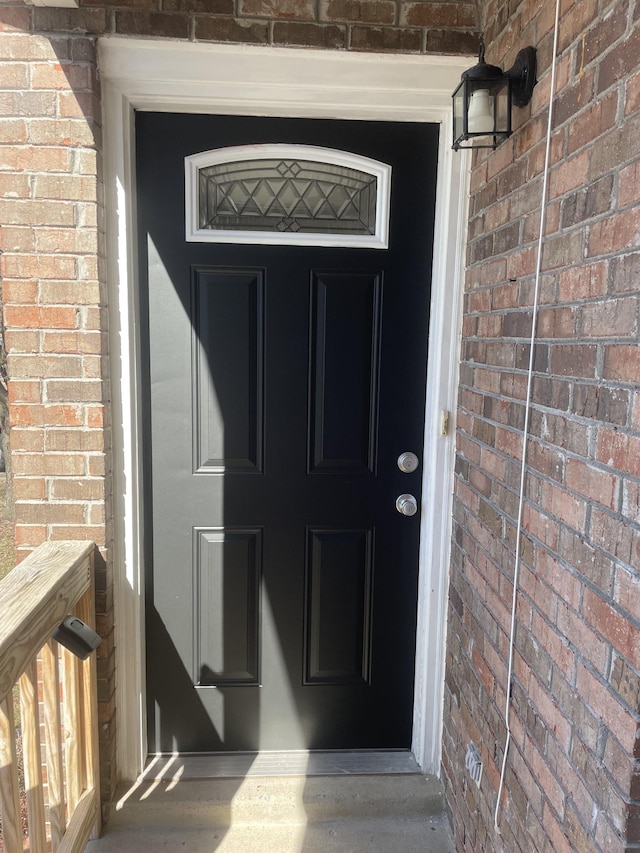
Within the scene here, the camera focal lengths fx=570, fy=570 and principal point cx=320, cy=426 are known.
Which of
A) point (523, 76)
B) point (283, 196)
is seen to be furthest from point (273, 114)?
point (523, 76)

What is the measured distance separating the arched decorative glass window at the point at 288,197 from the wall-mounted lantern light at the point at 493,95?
0.44 metres

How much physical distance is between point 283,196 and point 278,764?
6.45 feet

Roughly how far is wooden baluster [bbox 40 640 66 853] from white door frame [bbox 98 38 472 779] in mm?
363

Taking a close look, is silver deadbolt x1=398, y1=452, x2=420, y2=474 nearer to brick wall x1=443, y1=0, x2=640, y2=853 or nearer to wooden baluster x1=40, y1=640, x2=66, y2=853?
brick wall x1=443, y1=0, x2=640, y2=853

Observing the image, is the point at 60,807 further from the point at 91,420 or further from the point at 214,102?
the point at 214,102

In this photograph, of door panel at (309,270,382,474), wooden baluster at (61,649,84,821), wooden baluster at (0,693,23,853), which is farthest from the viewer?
door panel at (309,270,382,474)

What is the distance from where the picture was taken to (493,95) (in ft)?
4.64

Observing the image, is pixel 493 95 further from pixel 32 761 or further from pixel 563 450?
pixel 32 761

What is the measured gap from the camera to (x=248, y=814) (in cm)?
188

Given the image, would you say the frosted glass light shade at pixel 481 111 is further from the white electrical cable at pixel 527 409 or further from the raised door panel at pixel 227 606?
the raised door panel at pixel 227 606

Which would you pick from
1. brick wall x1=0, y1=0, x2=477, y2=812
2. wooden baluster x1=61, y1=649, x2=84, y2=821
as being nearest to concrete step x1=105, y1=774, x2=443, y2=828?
wooden baluster x1=61, y1=649, x2=84, y2=821

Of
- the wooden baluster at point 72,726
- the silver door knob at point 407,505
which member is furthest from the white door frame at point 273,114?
the wooden baluster at point 72,726

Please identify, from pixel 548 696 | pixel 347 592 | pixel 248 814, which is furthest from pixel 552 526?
pixel 248 814

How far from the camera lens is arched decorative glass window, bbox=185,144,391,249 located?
184cm
